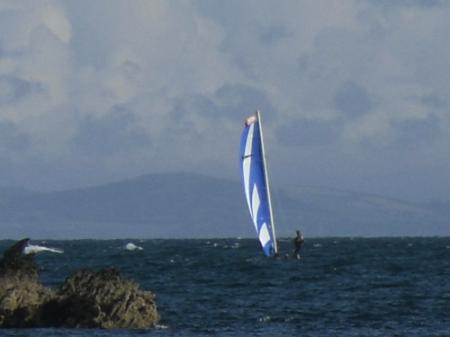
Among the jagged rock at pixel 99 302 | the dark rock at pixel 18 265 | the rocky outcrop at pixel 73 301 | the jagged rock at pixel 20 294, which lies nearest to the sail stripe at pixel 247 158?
the rocky outcrop at pixel 73 301

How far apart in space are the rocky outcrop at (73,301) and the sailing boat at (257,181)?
7410 mm

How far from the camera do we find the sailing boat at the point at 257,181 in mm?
49594

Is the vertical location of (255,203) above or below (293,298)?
above

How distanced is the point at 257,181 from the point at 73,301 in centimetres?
938

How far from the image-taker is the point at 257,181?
50469mm

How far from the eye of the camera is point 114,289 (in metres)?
42.2

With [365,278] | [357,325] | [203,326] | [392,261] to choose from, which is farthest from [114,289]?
[392,261]

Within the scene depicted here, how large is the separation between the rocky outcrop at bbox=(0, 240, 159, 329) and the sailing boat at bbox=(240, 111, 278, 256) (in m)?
7.41

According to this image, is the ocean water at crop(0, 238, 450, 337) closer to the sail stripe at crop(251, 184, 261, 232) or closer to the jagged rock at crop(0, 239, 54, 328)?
the jagged rock at crop(0, 239, 54, 328)

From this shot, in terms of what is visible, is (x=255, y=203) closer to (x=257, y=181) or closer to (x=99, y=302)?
(x=257, y=181)

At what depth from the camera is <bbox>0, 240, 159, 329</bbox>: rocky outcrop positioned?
42.3m

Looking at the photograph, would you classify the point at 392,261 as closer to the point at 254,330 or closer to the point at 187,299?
the point at 187,299

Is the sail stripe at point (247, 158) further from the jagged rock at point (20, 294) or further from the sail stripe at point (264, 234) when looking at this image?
the jagged rock at point (20, 294)

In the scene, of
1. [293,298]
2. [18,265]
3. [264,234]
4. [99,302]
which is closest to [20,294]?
[18,265]
